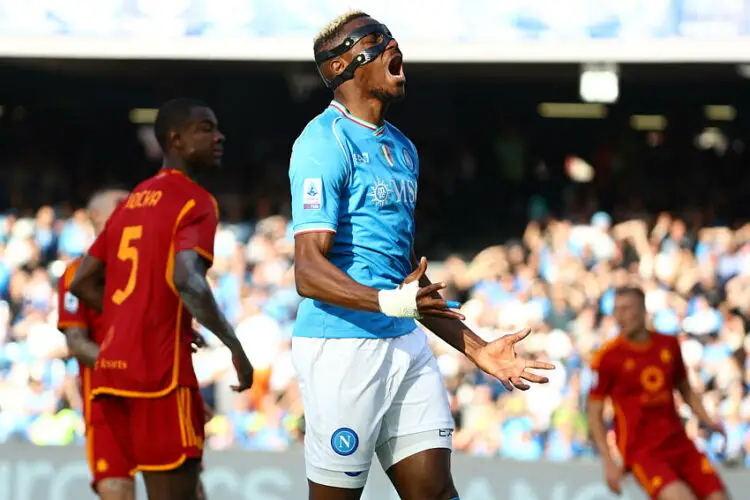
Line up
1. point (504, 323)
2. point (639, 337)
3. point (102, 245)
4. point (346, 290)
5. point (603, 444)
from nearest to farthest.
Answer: point (346, 290)
point (102, 245)
point (603, 444)
point (639, 337)
point (504, 323)

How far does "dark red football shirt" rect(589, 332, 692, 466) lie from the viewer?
8.91 metres

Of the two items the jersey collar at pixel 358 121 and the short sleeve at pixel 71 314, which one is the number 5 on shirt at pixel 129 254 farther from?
the jersey collar at pixel 358 121

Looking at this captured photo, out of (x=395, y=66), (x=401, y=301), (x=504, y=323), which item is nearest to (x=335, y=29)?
(x=395, y=66)

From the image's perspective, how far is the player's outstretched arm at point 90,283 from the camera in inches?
240

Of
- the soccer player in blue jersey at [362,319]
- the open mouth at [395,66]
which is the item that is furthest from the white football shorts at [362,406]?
the open mouth at [395,66]

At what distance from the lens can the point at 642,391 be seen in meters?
8.98

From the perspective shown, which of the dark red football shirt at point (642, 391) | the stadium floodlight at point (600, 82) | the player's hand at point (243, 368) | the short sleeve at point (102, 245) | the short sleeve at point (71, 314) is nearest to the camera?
the player's hand at point (243, 368)

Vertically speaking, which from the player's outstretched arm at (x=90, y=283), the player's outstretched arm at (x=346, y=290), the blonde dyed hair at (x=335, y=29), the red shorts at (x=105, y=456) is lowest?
the red shorts at (x=105, y=456)

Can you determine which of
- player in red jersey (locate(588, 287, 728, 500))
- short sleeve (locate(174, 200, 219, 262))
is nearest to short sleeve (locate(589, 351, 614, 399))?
player in red jersey (locate(588, 287, 728, 500))

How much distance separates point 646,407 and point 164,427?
433 cm

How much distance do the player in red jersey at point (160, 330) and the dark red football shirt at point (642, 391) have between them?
3.96m

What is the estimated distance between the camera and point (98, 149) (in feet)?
60.5

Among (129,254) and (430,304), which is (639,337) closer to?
(129,254)

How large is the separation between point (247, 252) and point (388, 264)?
1001cm
